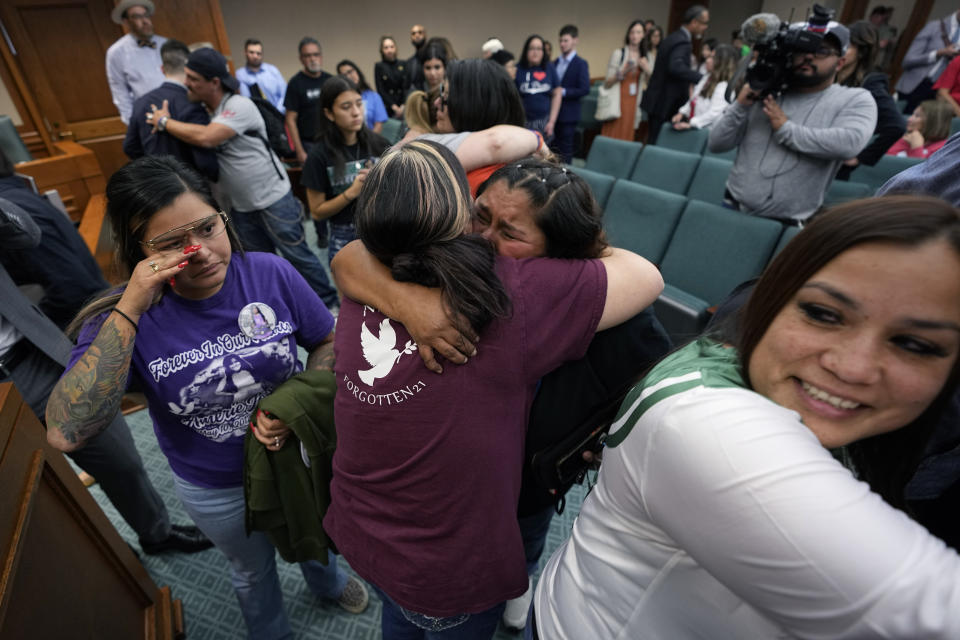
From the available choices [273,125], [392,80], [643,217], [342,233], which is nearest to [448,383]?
[342,233]

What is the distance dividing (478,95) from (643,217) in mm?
1612

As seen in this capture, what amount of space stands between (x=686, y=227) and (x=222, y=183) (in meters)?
2.69

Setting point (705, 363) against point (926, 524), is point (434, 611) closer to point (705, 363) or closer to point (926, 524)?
point (705, 363)

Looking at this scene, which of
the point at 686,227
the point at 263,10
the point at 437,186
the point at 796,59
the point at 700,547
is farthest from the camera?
the point at 263,10

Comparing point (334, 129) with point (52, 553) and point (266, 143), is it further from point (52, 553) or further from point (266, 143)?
point (52, 553)

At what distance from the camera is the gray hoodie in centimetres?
204

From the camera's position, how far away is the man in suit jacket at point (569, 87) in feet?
16.8

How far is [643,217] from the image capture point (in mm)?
2838

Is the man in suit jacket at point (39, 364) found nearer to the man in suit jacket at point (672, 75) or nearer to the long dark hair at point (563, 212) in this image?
the long dark hair at point (563, 212)

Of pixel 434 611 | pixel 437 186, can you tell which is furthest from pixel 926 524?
pixel 437 186

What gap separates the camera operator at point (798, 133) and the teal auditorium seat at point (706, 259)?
6.5 inches

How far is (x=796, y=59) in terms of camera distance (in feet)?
6.66

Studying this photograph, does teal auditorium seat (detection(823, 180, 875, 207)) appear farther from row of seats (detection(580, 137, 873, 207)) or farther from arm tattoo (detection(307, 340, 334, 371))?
arm tattoo (detection(307, 340, 334, 371))

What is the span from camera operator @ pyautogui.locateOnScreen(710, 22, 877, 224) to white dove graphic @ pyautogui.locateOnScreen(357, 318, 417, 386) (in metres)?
2.18
